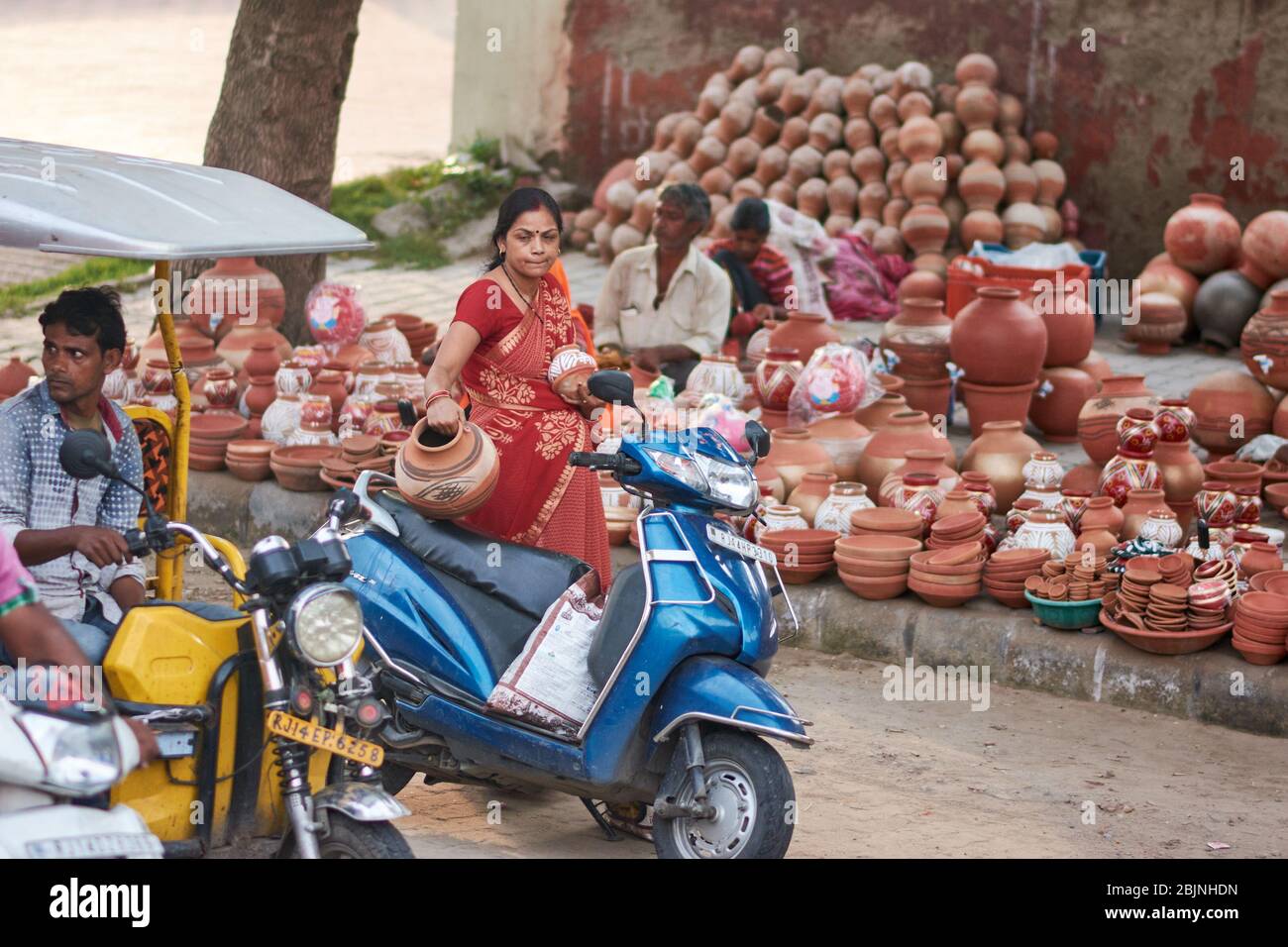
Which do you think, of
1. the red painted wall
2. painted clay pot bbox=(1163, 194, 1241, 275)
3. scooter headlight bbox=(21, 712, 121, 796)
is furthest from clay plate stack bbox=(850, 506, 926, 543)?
the red painted wall

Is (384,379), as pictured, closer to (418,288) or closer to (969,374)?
(969,374)

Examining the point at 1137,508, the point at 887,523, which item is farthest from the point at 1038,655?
the point at 1137,508

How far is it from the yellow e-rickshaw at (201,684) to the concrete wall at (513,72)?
1035 cm

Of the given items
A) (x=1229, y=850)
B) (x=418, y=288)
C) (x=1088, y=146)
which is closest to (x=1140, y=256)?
(x=1088, y=146)

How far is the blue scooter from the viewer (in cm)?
370

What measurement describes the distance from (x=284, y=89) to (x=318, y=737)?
565 centimetres

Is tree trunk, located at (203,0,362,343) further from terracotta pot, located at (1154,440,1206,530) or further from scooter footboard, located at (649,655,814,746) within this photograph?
scooter footboard, located at (649,655,814,746)

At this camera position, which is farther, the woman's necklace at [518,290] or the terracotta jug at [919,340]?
the terracotta jug at [919,340]

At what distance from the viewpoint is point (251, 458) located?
7176mm

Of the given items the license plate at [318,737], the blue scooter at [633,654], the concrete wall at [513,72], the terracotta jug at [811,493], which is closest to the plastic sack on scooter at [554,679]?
the blue scooter at [633,654]

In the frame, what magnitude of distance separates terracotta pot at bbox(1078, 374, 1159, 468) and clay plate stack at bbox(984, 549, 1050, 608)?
1259mm

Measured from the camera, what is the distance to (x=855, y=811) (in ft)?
14.7

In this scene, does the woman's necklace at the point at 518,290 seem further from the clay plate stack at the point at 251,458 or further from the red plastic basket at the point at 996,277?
the red plastic basket at the point at 996,277

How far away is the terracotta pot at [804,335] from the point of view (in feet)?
24.4
